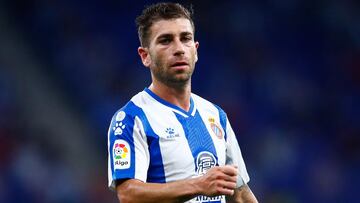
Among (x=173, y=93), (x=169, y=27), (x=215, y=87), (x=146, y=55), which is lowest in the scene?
(x=173, y=93)

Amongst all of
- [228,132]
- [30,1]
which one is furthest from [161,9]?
[30,1]

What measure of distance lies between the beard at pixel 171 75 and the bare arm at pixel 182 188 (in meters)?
0.65

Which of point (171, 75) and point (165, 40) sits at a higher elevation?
point (165, 40)

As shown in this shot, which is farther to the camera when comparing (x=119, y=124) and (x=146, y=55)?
(x=146, y=55)

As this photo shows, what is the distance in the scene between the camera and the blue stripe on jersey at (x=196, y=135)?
3.75 meters

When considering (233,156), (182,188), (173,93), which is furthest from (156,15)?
(182,188)

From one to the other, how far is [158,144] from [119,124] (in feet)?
0.79

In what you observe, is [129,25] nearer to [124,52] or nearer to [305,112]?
[124,52]

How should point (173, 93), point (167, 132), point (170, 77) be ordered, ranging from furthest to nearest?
1. point (173, 93)
2. point (170, 77)
3. point (167, 132)

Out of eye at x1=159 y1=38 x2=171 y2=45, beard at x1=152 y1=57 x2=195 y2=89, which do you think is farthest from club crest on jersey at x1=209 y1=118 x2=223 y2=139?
eye at x1=159 y1=38 x2=171 y2=45

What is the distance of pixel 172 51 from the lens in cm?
376

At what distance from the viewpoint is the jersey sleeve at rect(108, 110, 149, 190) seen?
3551 mm

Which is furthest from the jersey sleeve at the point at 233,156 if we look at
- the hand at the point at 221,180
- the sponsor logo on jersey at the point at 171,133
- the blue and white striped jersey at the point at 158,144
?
the hand at the point at 221,180

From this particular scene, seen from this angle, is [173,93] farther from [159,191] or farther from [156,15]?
[159,191]
